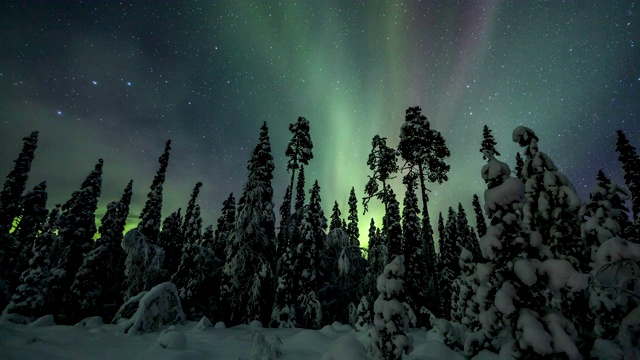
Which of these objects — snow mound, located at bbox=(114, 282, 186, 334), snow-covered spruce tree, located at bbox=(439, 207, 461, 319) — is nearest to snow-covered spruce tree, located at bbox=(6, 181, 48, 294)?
snow mound, located at bbox=(114, 282, 186, 334)

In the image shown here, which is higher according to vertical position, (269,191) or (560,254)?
(269,191)

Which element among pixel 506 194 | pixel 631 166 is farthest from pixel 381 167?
pixel 631 166

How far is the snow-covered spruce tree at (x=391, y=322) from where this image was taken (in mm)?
7297

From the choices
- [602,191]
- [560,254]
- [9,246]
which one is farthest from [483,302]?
[9,246]

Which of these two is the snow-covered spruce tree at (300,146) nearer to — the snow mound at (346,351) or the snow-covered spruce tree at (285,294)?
the snow-covered spruce tree at (285,294)

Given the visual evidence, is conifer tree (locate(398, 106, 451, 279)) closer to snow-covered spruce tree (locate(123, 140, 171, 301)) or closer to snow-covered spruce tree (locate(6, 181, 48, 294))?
snow-covered spruce tree (locate(123, 140, 171, 301))

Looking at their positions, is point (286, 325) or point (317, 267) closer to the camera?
point (286, 325)

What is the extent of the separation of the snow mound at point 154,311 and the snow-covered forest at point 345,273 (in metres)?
0.05

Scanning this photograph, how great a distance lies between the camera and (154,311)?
10211 millimetres

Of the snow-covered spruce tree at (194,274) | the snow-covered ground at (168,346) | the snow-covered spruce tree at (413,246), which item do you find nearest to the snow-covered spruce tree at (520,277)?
the snow-covered ground at (168,346)

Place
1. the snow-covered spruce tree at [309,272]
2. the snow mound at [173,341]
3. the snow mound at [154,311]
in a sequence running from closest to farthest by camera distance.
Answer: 1. the snow mound at [173,341]
2. the snow mound at [154,311]
3. the snow-covered spruce tree at [309,272]

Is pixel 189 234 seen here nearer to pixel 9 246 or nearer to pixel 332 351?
pixel 332 351

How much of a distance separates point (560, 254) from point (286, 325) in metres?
17.1

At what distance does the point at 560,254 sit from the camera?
7301mm
